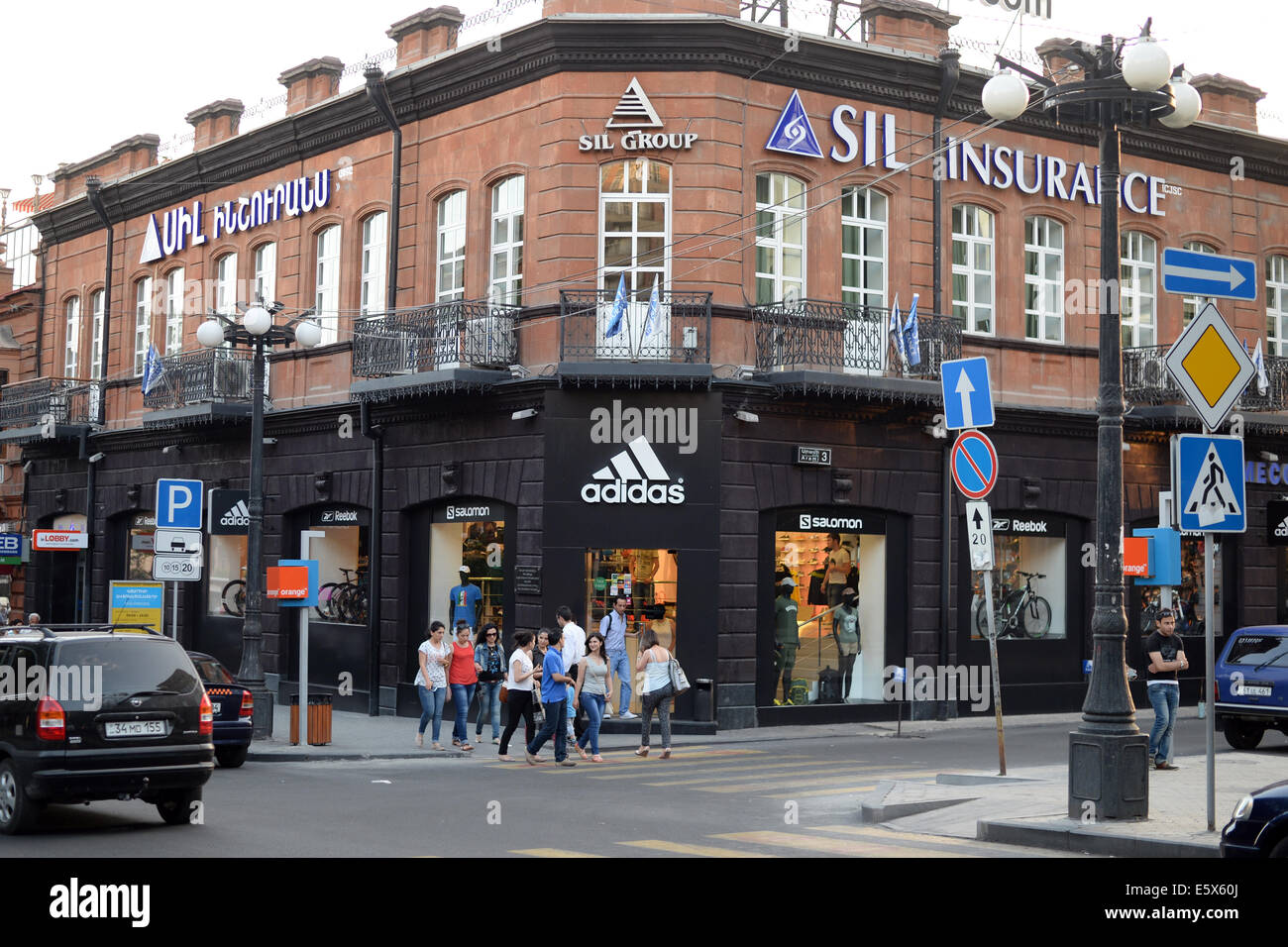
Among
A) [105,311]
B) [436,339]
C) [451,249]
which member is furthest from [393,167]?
[105,311]

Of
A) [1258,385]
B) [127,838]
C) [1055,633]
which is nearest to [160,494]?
[127,838]

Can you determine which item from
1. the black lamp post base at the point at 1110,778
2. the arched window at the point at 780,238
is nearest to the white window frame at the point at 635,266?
the arched window at the point at 780,238

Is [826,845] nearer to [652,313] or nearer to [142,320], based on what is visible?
[652,313]

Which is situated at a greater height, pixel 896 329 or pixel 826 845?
pixel 896 329

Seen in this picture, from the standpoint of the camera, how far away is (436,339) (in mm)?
24375

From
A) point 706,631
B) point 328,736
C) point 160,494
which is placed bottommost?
point 328,736

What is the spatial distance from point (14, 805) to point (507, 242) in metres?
14.2

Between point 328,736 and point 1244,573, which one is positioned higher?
point 1244,573

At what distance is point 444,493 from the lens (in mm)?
25250

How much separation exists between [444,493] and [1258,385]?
14953 mm

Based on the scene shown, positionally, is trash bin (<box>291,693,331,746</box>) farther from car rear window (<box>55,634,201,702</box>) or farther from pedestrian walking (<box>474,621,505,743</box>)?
car rear window (<box>55,634,201,702</box>)

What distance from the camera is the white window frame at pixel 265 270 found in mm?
30406

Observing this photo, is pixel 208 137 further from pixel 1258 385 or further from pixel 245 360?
pixel 1258 385

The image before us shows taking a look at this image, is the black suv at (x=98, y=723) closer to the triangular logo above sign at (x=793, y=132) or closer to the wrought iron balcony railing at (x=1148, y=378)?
the triangular logo above sign at (x=793, y=132)
